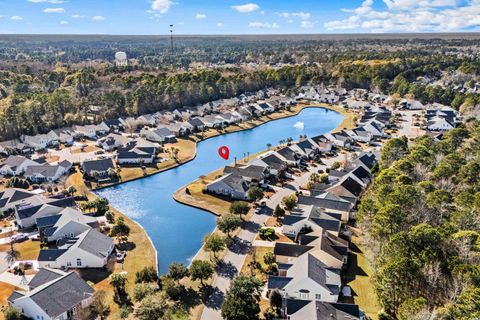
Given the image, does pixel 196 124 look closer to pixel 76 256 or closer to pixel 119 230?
pixel 119 230

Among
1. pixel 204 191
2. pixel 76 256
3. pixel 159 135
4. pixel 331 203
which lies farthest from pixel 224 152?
pixel 76 256

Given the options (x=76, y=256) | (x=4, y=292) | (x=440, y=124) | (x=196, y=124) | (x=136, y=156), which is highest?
(x=440, y=124)

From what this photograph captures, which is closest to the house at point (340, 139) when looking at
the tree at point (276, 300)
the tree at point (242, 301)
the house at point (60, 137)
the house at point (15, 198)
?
the tree at point (276, 300)

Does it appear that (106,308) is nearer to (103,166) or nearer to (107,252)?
(107,252)

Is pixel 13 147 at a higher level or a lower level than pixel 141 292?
higher

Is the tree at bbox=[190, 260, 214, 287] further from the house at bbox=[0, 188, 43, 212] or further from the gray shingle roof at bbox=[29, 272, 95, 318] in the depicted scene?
the house at bbox=[0, 188, 43, 212]

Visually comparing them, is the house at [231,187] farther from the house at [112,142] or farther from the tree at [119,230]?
the house at [112,142]

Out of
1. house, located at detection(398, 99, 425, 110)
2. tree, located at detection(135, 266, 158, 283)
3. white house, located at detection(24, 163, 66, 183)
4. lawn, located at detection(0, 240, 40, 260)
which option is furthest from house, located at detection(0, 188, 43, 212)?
house, located at detection(398, 99, 425, 110)
